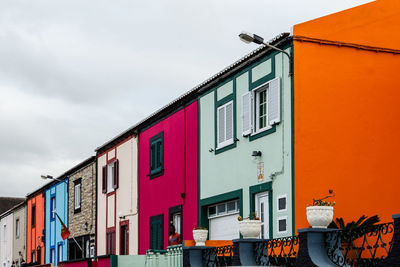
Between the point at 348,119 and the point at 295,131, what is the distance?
1.67 meters

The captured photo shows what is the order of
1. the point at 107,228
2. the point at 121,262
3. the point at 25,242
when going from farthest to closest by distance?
1. the point at 25,242
2. the point at 107,228
3. the point at 121,262

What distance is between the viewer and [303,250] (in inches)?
567

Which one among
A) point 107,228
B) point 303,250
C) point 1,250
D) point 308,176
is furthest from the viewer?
point 1,250

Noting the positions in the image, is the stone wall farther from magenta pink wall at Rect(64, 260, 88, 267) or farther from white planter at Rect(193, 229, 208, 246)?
white planter at Rect(193, 229, 208, 246)

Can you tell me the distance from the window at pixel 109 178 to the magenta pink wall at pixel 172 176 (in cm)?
293

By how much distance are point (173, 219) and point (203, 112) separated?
168 inches

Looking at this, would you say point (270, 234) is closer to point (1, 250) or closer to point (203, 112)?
point (203, 112)

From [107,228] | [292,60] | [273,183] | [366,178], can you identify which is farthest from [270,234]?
[107,228]

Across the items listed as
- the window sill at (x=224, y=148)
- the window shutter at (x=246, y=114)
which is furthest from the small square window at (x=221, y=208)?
the window shutter at (x=246, y=114)

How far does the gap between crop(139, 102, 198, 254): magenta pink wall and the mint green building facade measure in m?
0.71

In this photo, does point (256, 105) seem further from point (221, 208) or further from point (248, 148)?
point (221, 208)

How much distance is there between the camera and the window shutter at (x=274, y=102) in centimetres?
1967

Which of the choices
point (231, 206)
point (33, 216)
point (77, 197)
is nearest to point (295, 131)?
point (231, 206)

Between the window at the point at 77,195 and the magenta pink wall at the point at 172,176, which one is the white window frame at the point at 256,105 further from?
the window at the point at 77,195
